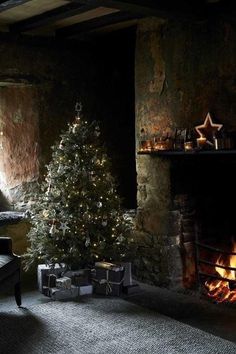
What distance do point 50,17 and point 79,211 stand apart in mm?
1863

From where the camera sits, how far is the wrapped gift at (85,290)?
15.9ft

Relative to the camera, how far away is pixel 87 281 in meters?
4.93

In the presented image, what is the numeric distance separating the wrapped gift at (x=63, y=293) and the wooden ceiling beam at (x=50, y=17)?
8.35 feet

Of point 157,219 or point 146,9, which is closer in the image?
point 146,9

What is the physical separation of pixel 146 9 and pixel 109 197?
182 cm

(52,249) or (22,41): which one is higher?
(22,41)

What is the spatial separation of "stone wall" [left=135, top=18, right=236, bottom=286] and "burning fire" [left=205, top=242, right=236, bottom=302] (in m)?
0.35

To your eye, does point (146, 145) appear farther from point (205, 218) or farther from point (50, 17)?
point (50, 17)

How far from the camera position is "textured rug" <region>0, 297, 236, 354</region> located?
354 cm

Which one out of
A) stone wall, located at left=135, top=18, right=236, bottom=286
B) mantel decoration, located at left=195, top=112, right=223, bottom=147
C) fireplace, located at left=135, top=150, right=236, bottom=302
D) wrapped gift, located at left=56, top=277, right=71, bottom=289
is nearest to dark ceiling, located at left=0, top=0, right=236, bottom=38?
stone wall, located at left=135, top=18, right=236, bottom=286

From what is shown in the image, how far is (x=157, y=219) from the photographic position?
5.11m

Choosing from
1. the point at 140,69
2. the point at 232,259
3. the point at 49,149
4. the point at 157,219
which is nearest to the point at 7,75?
the point at 49,149

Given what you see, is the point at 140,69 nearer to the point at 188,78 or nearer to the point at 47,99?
the point at 188,78

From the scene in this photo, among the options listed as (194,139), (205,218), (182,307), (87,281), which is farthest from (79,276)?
(194,139)
